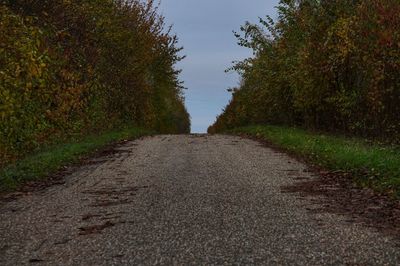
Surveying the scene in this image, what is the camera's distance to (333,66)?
2102 cm

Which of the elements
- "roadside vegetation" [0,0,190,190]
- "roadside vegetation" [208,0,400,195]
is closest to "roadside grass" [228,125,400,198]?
"roadside vegetation" [208,0,400,195]

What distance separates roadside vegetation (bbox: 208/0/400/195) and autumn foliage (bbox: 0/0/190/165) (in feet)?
22.3

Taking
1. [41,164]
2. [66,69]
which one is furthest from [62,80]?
[41,164]

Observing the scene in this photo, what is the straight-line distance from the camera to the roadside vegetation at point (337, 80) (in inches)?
586

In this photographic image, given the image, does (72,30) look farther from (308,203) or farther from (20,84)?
(308,203)

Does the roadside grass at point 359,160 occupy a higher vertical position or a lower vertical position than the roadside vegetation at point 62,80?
lower

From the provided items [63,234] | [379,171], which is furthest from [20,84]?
[379,171]

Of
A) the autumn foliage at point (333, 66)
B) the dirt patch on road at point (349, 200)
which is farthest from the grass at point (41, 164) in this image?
the autumn foliage at point (333, 66)

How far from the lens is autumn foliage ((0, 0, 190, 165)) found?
9.25m

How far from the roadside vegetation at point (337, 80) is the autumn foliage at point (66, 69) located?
680cm

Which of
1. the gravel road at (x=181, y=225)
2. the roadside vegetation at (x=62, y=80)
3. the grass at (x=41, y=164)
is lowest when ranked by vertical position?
the gravel road at (x=181, y=225)

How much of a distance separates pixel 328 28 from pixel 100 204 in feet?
50.2

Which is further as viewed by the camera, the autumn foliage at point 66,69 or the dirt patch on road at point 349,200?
the autumn foliage at point 66,69

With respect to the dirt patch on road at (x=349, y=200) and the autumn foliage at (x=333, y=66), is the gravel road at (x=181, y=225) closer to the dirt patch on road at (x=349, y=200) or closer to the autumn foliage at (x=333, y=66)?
the dirt patch on road at (x=349, y=200)
